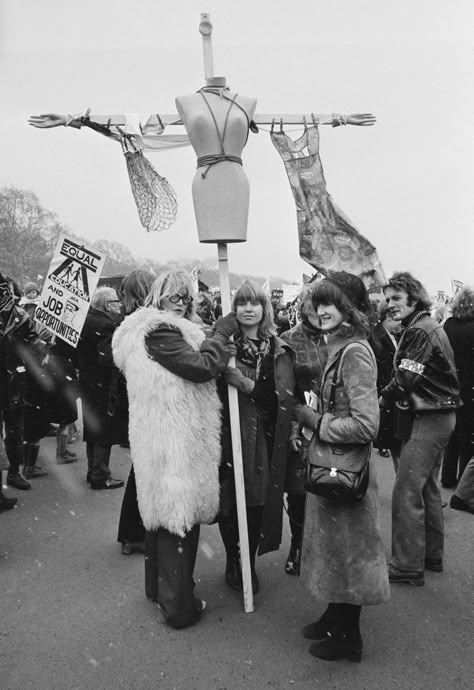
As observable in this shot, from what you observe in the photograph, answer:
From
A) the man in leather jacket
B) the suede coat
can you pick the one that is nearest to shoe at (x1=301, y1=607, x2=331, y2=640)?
the suede coat

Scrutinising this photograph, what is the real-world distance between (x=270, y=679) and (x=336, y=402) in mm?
1398

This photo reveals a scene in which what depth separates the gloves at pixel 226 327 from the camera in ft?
10.3

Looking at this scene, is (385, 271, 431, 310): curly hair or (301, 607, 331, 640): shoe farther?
(385, 271, 431, 310): curly hair

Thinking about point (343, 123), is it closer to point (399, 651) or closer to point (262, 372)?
point (262, 372)

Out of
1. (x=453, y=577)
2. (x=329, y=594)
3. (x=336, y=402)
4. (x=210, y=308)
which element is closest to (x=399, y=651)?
(x=329, y=594)

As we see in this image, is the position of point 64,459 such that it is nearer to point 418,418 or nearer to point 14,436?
point 14,436

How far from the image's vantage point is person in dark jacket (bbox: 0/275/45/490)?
5391 millimetres

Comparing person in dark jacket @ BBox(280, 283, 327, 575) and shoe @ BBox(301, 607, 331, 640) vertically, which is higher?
person in dark jacket @ BBox(280, 283, 327, 575)

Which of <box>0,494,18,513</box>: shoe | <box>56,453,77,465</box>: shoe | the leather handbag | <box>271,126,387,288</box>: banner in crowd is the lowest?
<box>56,453,77,465</box>: shoe

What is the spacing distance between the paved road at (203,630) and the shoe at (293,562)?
9 centimetres

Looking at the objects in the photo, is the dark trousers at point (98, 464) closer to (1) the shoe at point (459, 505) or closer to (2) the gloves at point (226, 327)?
(2) the gloves at point (226, 327)

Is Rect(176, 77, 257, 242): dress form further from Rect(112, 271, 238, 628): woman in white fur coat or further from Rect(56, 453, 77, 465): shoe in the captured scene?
Rect(56, 453, 77, 465): shoe

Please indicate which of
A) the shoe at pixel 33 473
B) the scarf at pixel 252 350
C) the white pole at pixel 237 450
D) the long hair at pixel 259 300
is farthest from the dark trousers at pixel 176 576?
the shoe at pixel 33 473

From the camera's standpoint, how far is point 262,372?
3395 mm
